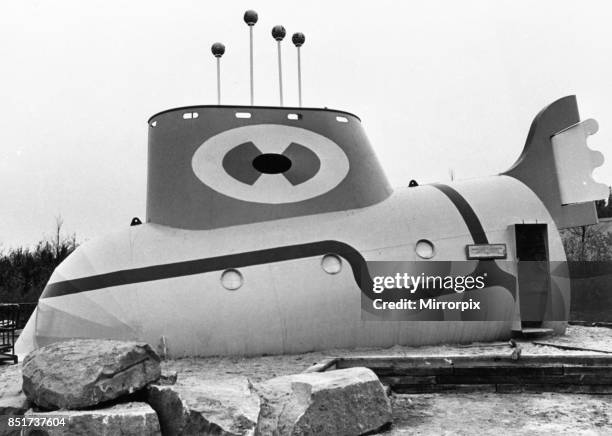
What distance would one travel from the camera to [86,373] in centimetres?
568

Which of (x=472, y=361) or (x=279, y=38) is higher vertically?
(x=279, y=38)

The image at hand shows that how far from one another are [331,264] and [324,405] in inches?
201

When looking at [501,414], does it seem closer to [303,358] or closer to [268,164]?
[303,358]

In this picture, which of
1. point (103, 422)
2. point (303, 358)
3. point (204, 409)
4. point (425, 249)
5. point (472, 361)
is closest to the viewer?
point (103, 422)

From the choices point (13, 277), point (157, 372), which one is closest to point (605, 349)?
point (157, 372)

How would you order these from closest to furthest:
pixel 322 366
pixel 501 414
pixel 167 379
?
pixel 167 379 < pixel 501 414 < pixel 322 366

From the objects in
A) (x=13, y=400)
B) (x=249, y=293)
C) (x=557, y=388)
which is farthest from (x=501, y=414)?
(x=13, y=400)

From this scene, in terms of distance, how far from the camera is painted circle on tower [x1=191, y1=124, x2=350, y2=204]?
11.8 meters

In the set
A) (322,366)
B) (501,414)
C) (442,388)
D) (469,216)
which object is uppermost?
(469,216)

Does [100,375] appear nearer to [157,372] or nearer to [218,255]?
[157,372]

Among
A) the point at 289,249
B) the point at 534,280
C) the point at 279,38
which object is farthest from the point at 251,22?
the point at 534,280

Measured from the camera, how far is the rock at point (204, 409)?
555 centimetres

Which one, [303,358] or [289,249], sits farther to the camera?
[289,249]

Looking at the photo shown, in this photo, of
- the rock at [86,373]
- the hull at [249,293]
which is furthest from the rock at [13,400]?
the hull at [249,293]
